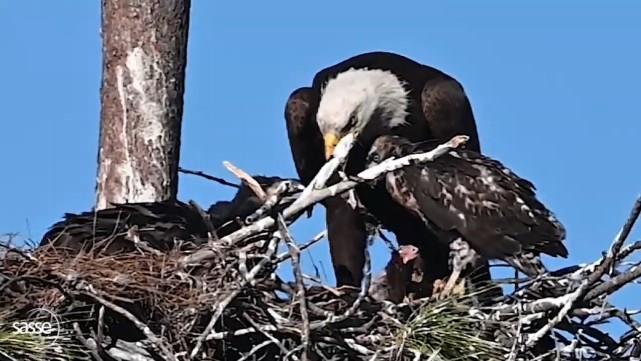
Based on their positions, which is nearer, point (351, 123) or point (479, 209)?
point (479, 209)

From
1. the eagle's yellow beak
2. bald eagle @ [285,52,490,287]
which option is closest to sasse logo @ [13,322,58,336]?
bald eagle @ [285,52,490,287]

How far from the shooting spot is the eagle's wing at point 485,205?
892cm

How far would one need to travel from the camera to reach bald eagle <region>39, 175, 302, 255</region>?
8.41m

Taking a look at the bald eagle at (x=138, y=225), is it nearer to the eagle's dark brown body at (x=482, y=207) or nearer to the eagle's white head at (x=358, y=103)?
the eagle's dark brown body at (x=482, y=207)

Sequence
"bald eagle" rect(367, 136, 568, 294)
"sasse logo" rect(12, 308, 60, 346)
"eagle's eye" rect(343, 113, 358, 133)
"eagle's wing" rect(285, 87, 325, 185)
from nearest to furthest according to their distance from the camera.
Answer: "sasse logo" rect(12, 308, 60, 346) → "bald eagle" rect(367, 136, 568, 294) → "eagle's eye" rect(343, 113, 358, 133) → "eagle's wing" rect(285, 87, 325, 185)

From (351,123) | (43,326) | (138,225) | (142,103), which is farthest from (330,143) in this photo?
(43,326)

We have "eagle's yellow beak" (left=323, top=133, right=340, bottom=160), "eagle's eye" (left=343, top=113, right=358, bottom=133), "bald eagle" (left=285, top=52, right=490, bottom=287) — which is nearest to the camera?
"bald eagle" (left=285, top=52, right=490, bottom=287)

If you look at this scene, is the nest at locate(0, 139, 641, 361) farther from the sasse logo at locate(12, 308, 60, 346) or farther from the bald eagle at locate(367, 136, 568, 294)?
the bald eagle at locate(367, 136, 568, 294)

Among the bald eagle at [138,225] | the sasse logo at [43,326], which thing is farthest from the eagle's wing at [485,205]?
the sasse logo at [43,326]

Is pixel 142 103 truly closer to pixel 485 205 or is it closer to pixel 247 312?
pixel 485 205

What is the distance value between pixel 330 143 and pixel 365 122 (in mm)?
376

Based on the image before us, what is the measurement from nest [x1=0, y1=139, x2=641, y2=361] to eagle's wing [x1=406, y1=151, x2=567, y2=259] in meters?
0.97

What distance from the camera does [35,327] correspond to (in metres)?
7.43

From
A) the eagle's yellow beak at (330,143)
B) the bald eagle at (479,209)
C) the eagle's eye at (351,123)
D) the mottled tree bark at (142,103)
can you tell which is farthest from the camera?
the eagle's eye at (351,123)
